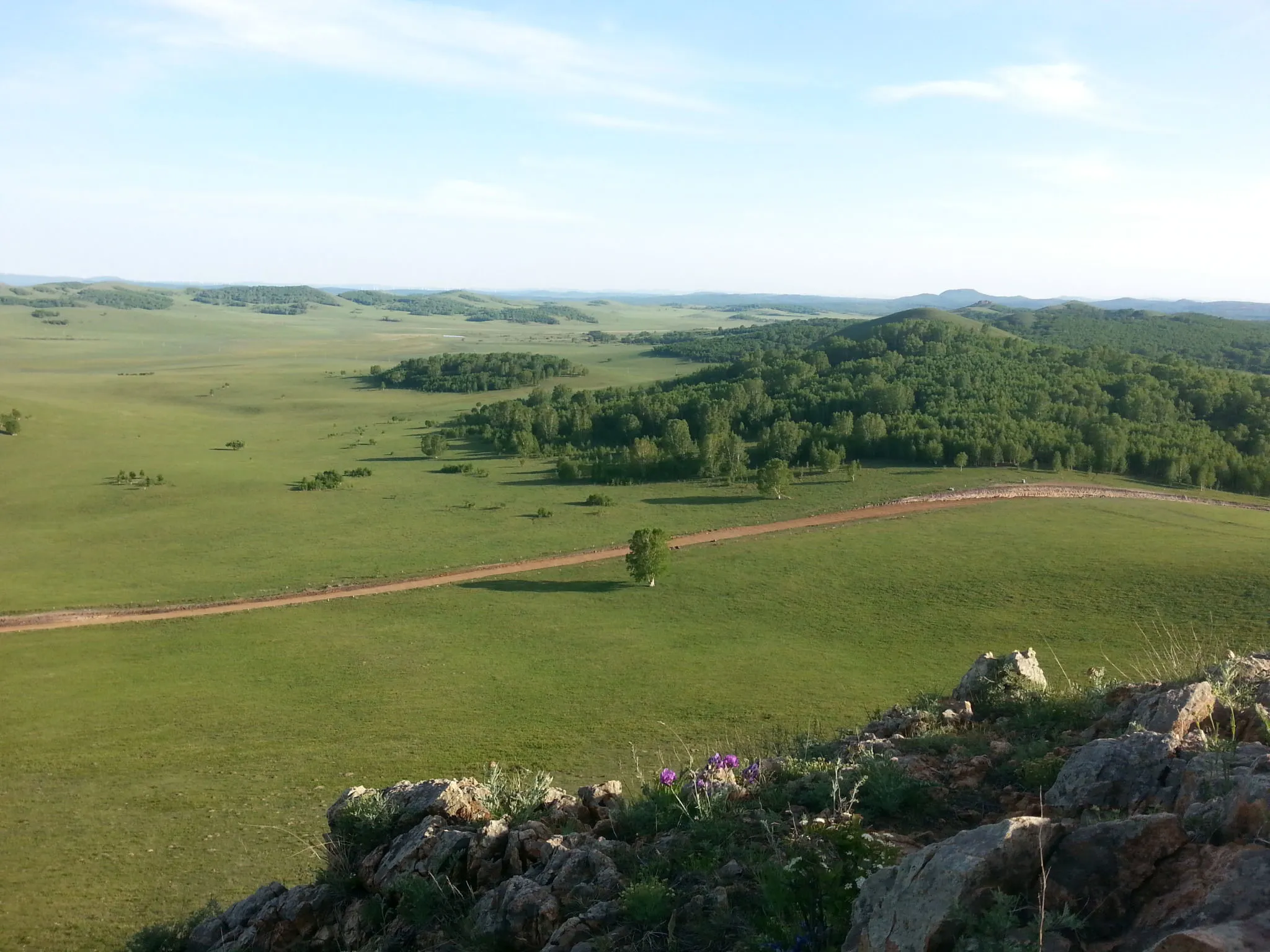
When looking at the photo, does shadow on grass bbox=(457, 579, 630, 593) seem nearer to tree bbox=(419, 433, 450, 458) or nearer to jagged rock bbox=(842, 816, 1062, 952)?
jagged rock bbox=(842, 816, 1062, 952)

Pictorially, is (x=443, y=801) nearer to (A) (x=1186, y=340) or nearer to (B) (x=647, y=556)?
(B) (x=647, y=556)

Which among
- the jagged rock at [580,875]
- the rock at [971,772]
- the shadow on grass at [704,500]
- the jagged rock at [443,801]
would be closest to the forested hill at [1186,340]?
the shadow on grass at [704,500]

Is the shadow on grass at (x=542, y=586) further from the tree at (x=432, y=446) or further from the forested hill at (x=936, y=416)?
the tree at (x=432, y=446)

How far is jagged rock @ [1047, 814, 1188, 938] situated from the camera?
5941mm

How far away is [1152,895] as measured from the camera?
6.02 m

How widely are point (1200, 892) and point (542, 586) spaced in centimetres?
4367

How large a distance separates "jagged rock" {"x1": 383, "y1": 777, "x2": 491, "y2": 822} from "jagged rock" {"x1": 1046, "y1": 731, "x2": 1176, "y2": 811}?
7495mm

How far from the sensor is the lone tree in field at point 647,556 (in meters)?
46.2

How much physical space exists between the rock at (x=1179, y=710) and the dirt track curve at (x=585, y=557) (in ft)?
141

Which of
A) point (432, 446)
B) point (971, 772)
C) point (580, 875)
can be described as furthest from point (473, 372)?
point (971, 772)

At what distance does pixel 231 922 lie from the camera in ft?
37.5

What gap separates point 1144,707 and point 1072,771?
7.04 ft

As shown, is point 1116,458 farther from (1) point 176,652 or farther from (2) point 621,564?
(1) point 176,652

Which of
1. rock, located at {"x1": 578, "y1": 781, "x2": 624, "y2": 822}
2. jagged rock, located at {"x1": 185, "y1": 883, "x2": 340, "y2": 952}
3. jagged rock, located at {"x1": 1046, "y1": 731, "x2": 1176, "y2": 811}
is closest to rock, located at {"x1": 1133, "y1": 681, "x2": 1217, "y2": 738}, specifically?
jagged rock, located at {"x1": 1046, "y1": 731, "x2": 1176, "y2": 811}
